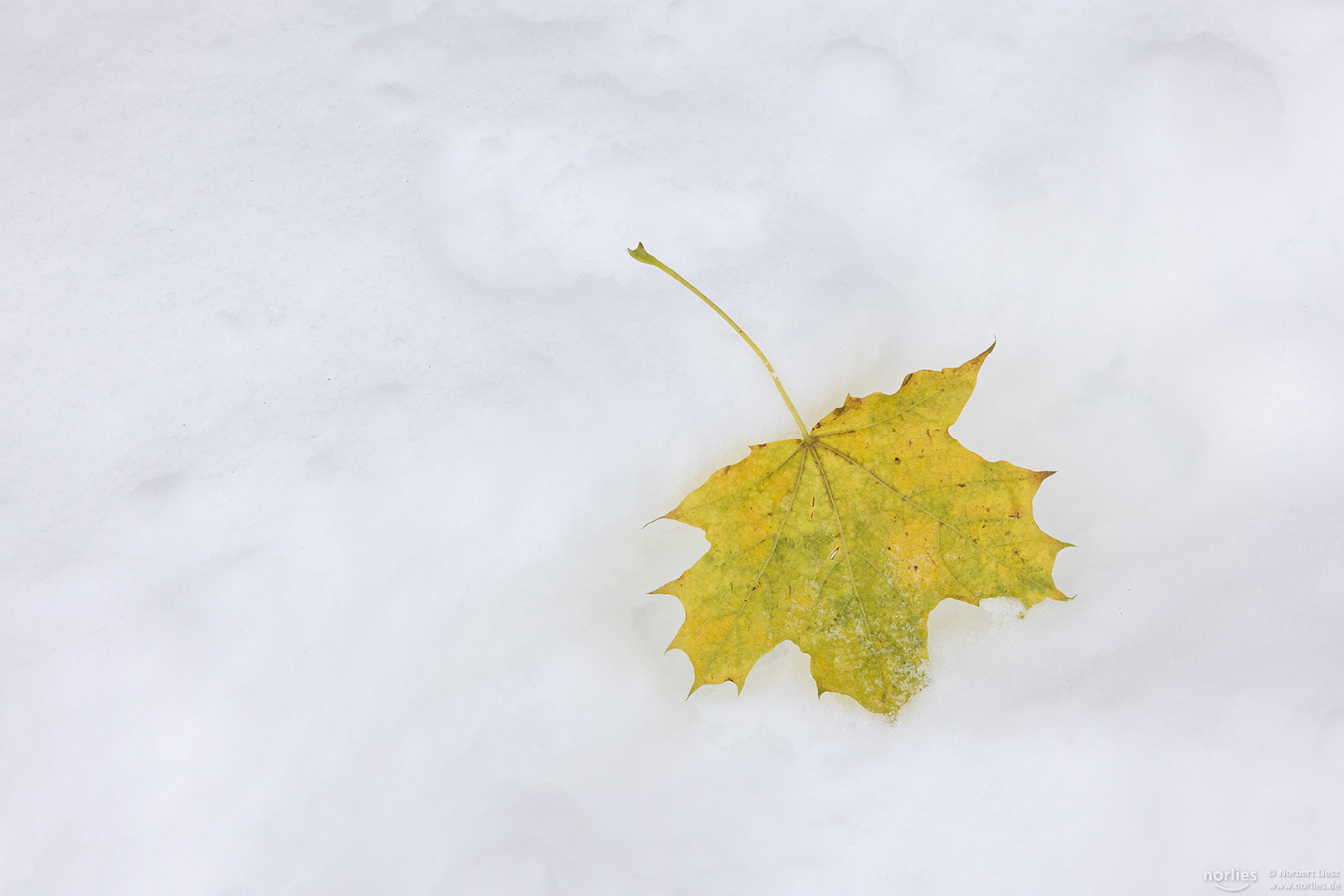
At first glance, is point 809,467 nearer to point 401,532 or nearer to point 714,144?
point 714,144

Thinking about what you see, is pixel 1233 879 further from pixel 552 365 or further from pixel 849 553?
pixel 552 365

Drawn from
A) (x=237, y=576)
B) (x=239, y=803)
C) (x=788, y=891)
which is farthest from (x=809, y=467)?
(x=239, y=803)

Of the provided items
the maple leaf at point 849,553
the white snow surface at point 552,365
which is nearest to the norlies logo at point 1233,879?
the white snow surface at point 552,365

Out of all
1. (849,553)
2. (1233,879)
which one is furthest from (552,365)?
(1233,879)

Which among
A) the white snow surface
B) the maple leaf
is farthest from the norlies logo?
the maple leaf

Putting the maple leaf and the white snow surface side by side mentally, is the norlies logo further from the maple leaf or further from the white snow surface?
the maple leaf

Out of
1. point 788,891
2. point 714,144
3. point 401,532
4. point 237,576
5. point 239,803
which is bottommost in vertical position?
point 239,803
